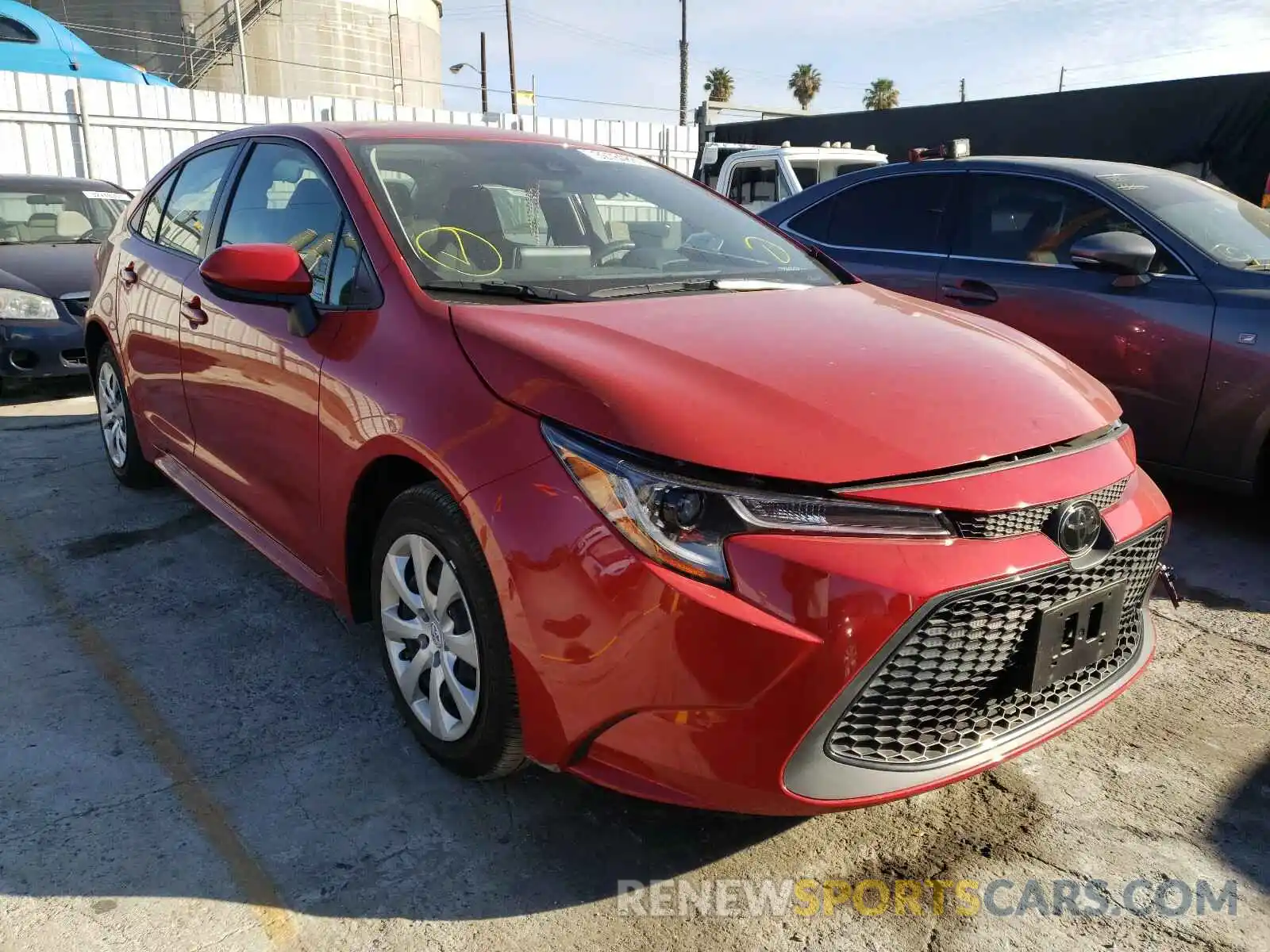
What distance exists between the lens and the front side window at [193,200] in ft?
11.7

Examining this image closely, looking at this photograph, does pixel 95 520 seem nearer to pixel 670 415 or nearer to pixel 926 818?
pixel 670 415

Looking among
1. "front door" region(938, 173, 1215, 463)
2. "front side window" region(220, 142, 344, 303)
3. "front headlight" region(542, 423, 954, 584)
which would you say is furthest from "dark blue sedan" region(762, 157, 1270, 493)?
"front side window" region(220, 142, 344, 303)

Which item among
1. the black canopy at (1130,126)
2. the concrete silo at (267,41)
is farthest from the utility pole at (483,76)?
the black canopy at (1130,126)

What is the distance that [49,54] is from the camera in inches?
512

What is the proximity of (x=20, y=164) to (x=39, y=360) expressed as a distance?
25.6ft

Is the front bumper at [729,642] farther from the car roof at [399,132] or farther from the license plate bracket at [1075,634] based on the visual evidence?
the car roof at [399,132]

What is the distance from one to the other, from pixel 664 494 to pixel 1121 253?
3121 millimetres

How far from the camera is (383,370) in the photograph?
2.35m

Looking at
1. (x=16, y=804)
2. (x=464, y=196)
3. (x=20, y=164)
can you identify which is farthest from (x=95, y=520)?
(x=20, y=164)

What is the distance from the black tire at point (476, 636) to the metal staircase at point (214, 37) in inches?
1313

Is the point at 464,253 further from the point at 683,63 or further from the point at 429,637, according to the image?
the point at 683,63

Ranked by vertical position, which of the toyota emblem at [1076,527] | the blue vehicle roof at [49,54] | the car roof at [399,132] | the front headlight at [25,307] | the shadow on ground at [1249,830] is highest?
the blue vehicle roof at [49,54]

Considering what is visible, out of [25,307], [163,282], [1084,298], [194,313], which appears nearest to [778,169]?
[1084,298]

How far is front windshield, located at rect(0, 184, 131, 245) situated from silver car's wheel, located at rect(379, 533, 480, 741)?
6003 millimetres
